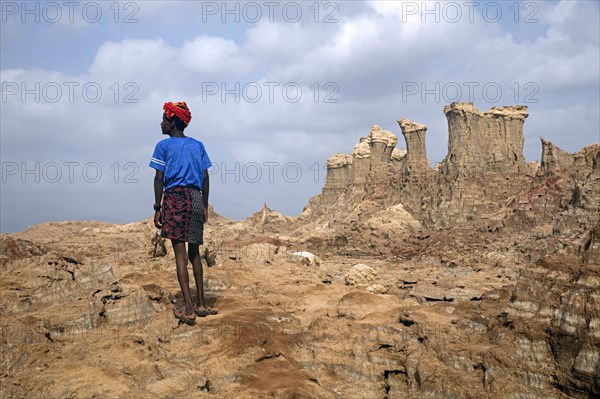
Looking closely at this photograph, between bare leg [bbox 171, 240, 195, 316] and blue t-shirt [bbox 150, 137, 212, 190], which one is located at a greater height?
blue t-shirt [bbox 150, 137, 212, 190]

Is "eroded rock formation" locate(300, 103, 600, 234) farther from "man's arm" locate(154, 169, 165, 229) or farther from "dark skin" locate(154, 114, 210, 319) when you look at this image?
"man's arm" locate(154, 169, 165, 229)

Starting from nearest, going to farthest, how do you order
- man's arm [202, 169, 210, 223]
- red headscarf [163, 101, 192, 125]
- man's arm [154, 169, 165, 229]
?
man's arm [154, 169, 165, 229]
red headscarf [163, 101, 192, 125]
man's arm [202, 169, 210, 223]

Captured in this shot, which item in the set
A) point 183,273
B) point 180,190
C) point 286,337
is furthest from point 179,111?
point 286,337

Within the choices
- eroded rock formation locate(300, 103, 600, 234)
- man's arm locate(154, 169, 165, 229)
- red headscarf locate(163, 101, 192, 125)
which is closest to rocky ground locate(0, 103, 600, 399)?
man's arm locate(154, 169, 165, 229)

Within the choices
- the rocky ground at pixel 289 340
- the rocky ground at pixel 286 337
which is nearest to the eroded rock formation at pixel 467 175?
the rocky ground at pixel 286 337

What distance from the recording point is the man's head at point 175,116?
5.62m

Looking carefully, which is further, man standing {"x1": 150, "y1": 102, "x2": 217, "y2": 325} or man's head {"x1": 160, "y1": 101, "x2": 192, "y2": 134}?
man's head {"x1": 160, "y1": 101, "x2": 192, "y2": 134}

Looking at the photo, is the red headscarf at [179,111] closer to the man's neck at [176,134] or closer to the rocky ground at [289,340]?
the man's neck at [176,134]

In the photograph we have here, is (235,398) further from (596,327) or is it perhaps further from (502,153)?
(502,153)

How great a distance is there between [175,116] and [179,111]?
71mm

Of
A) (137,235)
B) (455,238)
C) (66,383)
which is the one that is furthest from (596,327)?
(137,235)

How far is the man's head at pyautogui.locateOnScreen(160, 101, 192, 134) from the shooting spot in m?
5.62

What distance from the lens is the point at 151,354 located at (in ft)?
15.8

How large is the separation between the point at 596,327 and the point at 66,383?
4886 mm
